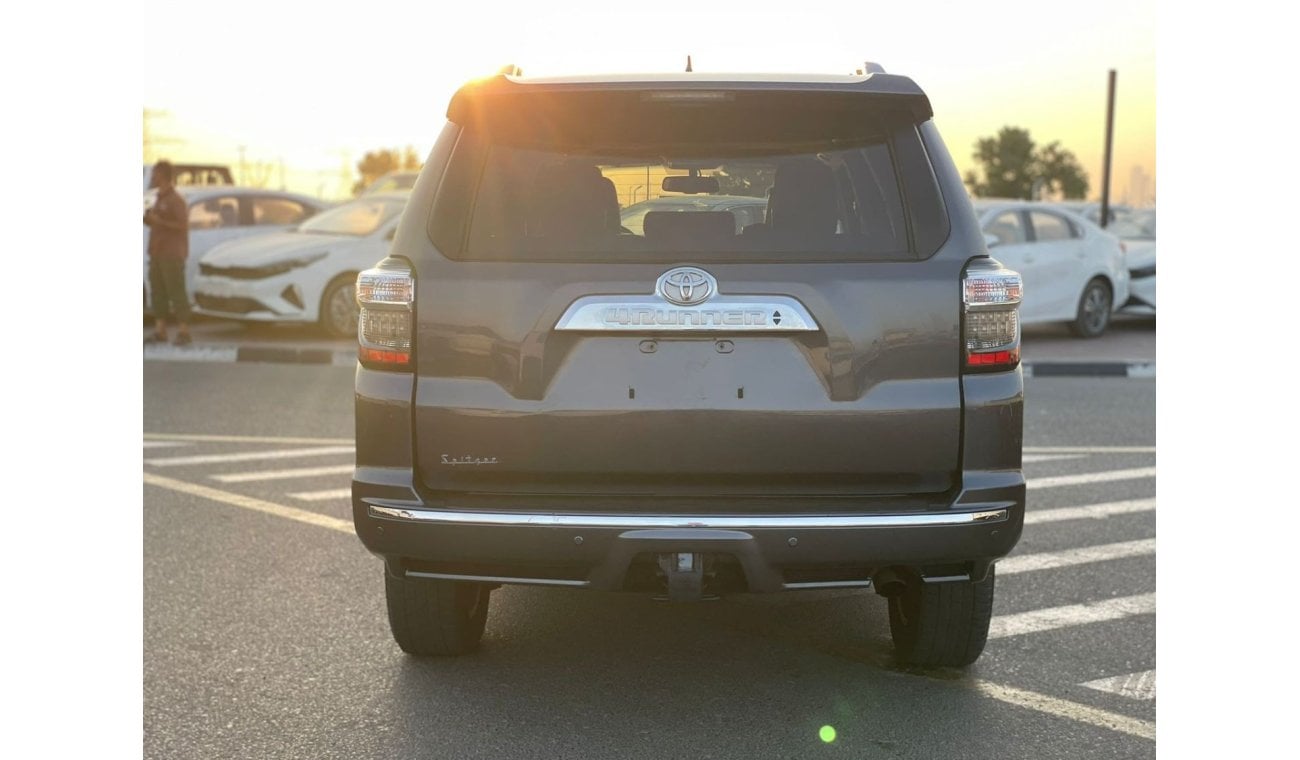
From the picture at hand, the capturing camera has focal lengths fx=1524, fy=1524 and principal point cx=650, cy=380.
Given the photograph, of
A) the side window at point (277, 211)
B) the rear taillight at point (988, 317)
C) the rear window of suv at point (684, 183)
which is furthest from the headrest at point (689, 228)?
the side window at point (277, 211)

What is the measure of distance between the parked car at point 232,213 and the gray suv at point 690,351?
44.4ft

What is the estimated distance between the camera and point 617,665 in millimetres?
4949

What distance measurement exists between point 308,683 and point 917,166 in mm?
2418

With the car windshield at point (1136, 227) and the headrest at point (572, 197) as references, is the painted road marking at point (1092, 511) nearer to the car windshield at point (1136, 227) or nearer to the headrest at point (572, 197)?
the headrest at point (572, 197)

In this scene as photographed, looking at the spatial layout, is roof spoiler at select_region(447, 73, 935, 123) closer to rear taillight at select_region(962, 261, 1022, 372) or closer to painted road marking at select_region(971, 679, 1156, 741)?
rear taillight at select_region(962, 261, 1022, 372)

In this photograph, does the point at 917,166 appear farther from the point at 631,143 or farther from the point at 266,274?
the point at 266,274

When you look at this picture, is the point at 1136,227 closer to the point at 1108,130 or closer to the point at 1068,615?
the point at 1108,130

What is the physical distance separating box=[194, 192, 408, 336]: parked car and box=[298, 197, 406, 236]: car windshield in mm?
20

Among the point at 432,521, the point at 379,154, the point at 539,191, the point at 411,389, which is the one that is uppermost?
the point at 379,154

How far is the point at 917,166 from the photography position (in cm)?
421

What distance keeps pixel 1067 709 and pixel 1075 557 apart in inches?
87.6

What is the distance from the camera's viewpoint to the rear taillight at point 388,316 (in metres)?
4.15

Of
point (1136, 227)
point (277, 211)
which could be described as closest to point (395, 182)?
point (277, 211)

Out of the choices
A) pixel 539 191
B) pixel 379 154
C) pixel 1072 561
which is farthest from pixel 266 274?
pixel 379 154
